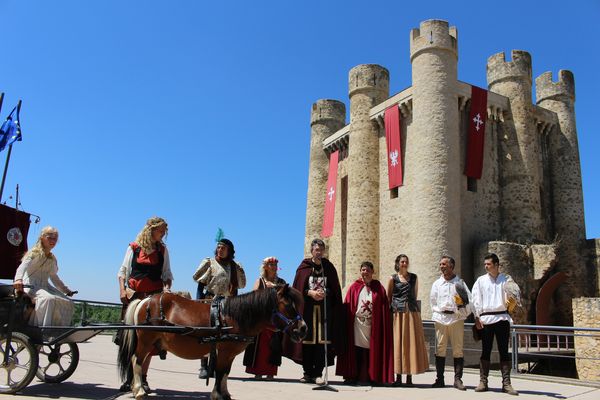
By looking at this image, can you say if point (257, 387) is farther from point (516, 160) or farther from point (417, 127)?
point (516, 160)

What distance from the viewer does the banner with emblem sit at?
27.4 feet

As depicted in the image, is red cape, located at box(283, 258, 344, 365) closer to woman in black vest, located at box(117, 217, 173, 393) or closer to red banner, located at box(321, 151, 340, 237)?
woman in black vest, located at box(117, 217, 173, 393)

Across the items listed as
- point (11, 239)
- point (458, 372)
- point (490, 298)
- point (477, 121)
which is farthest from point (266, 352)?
point (477, 121)

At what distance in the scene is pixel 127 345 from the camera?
5.79 meters

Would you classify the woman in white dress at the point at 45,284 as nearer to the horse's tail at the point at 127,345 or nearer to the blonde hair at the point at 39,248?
the blonde hair at the point at 39,248

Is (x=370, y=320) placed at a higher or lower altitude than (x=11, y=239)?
lower

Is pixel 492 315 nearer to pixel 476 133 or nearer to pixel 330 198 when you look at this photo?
pixel 476 133

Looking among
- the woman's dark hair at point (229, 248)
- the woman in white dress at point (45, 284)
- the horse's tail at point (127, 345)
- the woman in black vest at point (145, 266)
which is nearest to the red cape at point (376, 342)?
the woman's dark hair at point (229, 248)

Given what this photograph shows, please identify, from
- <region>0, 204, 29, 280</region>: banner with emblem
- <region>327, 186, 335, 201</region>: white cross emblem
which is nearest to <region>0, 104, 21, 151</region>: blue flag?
<region>0, 204, 29, 280</region>: banner with emblem

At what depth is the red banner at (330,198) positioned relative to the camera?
29.4m

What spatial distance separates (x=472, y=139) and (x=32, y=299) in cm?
2140

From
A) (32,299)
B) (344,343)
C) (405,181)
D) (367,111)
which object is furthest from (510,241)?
(32,299)

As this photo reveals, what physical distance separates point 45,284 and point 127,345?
1.55 meters

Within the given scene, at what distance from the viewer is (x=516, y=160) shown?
81.2 feet
